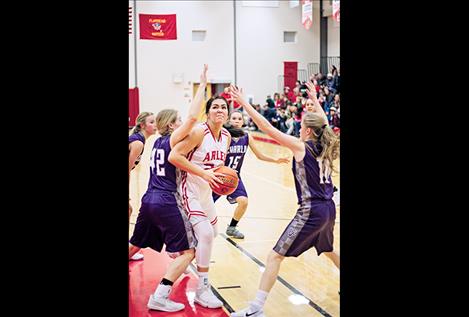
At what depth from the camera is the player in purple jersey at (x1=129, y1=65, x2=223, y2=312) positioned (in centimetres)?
506

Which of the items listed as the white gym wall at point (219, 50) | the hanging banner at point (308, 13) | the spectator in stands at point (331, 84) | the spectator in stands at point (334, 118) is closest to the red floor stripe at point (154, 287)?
the spectator in stands at point (334, 118)

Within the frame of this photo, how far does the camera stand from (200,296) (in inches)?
208

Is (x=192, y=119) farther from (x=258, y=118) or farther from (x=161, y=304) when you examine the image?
(x=161, y=304)

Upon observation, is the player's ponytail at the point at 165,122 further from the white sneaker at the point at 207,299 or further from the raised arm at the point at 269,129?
the white sneaker at the point at 207,299

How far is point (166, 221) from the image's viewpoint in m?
5.09

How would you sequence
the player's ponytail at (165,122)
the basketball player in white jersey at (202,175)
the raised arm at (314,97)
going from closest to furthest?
1. the basketball player in white jersey at (202,175)
2. the raised arm at (314,97)
3. the player's ponytail at (165,122)

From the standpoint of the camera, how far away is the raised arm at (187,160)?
4.91 meters

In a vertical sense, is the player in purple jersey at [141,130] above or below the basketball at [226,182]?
above

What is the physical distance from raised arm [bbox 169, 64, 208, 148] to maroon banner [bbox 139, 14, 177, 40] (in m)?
14.3

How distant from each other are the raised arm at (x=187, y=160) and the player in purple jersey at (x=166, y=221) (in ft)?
0.10

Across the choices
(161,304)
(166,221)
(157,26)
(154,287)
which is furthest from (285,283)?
(157,26)

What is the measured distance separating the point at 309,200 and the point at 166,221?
1.20 meters

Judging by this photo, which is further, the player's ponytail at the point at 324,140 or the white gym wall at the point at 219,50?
the white gym wall at the point at 219,50
